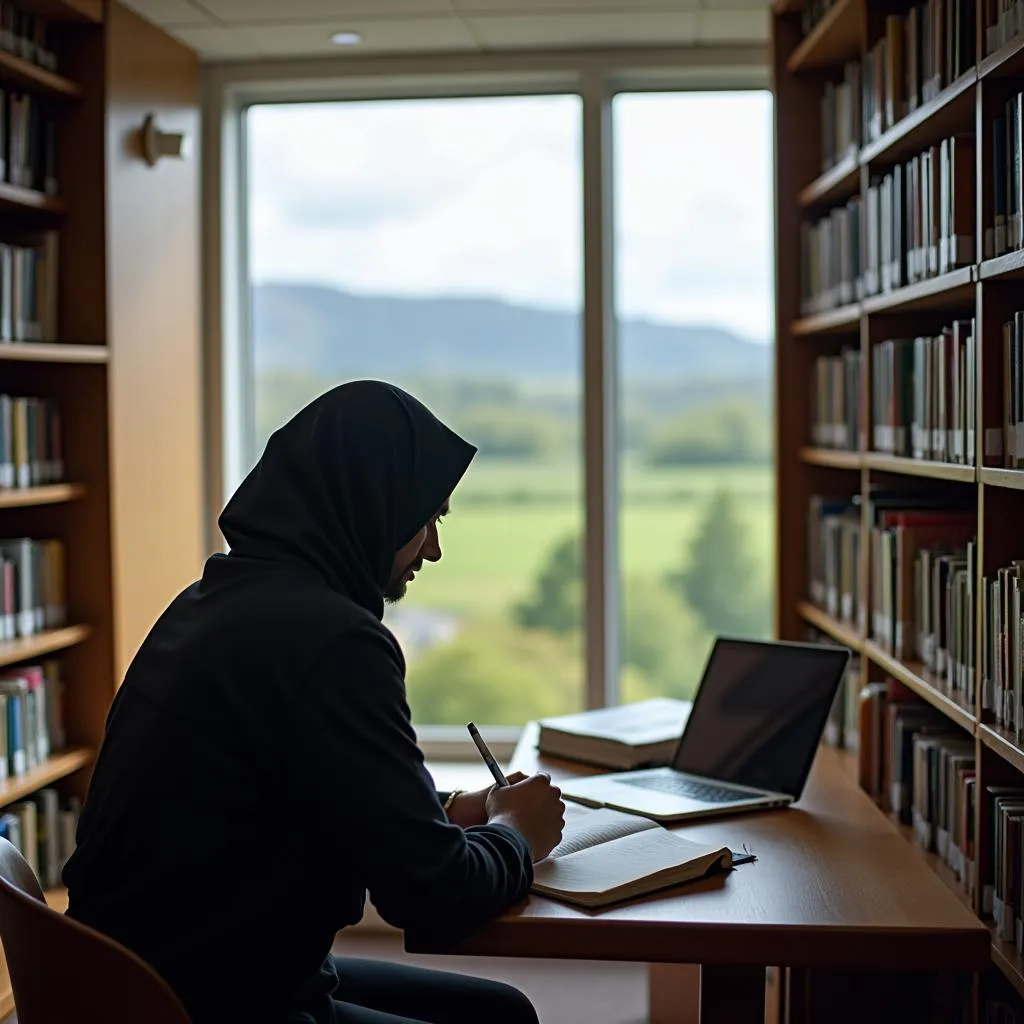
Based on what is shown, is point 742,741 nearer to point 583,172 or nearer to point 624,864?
point 624,864

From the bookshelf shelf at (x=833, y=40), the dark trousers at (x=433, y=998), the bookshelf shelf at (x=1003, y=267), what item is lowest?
the dark trousers at (x=433, y=998)

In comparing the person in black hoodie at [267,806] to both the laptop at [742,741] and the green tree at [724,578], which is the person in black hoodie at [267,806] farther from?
the green tree at [724,578]

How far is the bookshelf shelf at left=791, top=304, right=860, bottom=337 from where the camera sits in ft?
10.2

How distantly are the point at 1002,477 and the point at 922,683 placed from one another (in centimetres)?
59

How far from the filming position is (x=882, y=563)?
2840mm

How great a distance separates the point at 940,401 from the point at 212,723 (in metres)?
1.55

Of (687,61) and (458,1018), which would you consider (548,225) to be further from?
(458,1018)

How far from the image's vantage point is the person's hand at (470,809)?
2.02 metres

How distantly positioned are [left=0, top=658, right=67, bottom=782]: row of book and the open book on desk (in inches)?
74.4

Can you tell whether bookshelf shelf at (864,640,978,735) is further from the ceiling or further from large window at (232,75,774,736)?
the ceiling

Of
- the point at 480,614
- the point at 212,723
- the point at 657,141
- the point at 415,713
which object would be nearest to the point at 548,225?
the point at 657,141

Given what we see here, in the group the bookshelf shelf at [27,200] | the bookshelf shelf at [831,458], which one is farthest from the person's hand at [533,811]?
the bookshelf shelf at [27,200]

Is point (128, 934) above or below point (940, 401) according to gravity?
below

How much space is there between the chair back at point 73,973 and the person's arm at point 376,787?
25cm
